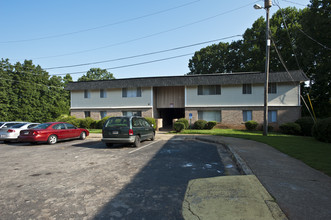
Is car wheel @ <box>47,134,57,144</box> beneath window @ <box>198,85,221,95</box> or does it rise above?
beneath

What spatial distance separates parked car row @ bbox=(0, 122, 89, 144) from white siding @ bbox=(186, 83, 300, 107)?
13.7 metres

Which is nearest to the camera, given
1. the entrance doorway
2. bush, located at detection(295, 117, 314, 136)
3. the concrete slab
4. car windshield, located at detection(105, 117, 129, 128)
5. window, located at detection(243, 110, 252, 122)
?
the concrete slab

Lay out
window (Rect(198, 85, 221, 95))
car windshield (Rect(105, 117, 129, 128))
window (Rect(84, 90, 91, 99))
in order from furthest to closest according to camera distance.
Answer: window (Rect(84, 90, 91, 99)), window (Rect(198, 85, 221, 95)), car windshield (Rect(105, 117, 129, 128))

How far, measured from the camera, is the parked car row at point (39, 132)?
37.2 ft

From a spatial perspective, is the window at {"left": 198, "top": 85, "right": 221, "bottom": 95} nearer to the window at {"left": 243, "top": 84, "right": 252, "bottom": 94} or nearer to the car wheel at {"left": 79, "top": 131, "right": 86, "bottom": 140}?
the window at {"left": 243, "top": 84, "right": 252, "bottom": 94}

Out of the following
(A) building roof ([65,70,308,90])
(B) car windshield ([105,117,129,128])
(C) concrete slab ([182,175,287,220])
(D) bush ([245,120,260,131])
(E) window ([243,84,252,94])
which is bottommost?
(C) concrete slab ([182,175,287,220])

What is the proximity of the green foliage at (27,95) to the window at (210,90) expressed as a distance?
3083 centimetres

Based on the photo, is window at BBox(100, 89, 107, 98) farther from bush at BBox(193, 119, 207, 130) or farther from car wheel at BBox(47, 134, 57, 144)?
car wheel at BBox(47, 134, 57, 144)

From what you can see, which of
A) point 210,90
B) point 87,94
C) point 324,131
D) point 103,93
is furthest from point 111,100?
point 324,131

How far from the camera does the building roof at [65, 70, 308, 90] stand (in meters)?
20.6

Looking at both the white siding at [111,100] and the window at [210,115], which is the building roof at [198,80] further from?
the window at [210,115]

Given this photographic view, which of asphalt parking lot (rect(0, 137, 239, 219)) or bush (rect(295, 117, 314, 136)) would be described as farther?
bush (rect(295, 117, 314, 136))

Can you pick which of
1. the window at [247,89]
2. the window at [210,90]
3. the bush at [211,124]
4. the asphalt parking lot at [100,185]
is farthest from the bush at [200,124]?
the asphalt parking lot at [100,185]

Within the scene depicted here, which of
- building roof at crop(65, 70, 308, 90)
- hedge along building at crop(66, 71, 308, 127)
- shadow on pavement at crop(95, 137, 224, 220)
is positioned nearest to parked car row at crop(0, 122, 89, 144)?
shadow on pavement at crop(95, 137, 224, 220)
